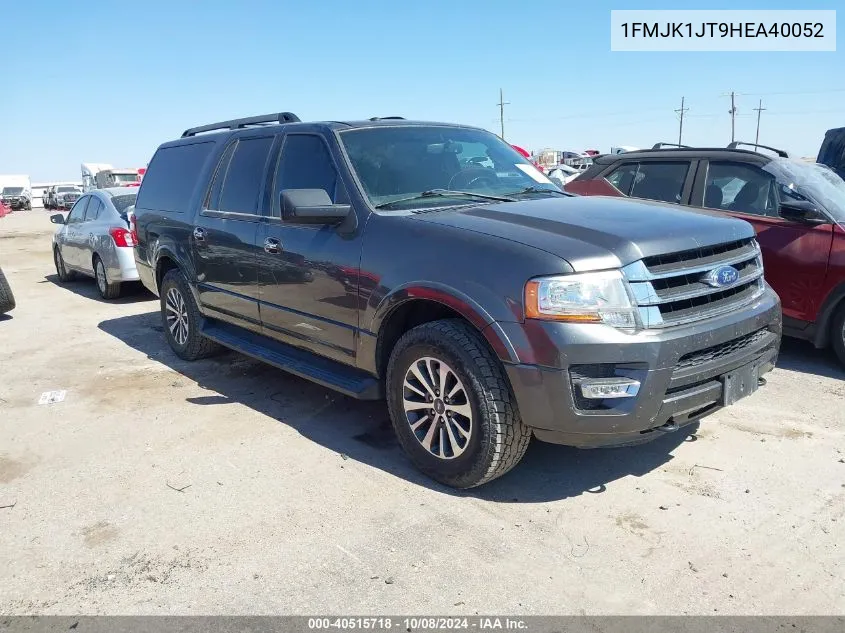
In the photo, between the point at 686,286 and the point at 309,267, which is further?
the point at 309,267

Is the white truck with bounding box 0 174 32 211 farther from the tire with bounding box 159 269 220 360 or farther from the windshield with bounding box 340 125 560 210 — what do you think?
the windshield with bounding box 340 125 560 210

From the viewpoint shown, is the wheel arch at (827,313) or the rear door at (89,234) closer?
the wheel arch at (827,313)

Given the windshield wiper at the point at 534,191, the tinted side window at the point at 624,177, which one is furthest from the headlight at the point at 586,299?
the tinted side window at the point at 624,177

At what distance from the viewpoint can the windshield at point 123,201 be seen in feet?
31.3

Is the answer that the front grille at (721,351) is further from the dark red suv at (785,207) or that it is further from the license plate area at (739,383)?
the dark red suv at (785,207)

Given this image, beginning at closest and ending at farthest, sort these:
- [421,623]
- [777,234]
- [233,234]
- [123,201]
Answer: [421,623] → [233,234] → [777,234] → [123,201]

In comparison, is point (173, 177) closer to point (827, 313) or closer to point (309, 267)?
point (309, 267)

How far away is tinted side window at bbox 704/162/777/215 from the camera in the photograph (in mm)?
5699

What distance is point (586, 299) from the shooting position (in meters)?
3.00

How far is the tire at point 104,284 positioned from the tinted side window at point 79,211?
126cm

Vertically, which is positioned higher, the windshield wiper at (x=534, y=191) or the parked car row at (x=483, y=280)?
the windshield wiper at (x=534, y=191)

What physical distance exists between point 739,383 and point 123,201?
8.96 metres

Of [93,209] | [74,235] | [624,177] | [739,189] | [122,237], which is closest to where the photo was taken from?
[739,189]

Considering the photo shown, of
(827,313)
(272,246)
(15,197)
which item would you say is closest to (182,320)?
(272,246)
